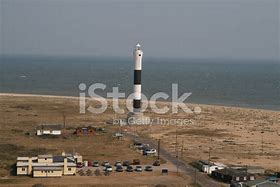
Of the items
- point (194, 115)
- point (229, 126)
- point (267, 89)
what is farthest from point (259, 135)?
point (267, 89)

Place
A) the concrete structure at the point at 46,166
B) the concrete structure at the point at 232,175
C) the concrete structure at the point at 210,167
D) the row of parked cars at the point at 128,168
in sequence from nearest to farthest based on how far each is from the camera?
1. the concrete structure at the point at 232,175
2. the concrete structure at the point at 46,166
3. the row of parked cars at the point at 128,168
4. the concrete structure at the point at 210,167

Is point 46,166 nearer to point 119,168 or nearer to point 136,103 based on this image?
point 119,168

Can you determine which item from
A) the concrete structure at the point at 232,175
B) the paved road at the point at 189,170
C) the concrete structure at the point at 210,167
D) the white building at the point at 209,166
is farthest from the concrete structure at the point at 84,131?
the concrete structure at the point at 232,175

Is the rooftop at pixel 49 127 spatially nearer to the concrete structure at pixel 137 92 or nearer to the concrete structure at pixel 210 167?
the concrete structure at pixel 137 92

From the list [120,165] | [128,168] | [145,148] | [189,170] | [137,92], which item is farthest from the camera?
[137,92]

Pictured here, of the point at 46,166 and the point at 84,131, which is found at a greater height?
the point at 84,131

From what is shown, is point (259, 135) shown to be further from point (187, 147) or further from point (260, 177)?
point (260, 177)
